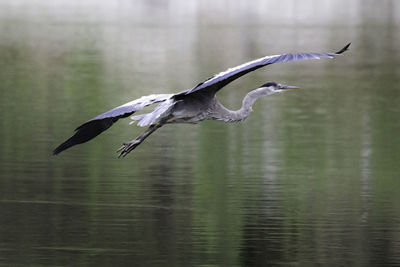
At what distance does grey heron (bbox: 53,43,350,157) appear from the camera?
33.2 feet

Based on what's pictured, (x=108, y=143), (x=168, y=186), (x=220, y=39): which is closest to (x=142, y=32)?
(x=220, y=39)

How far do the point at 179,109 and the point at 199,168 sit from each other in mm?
3290

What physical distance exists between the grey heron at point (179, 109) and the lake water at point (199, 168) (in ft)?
3.02

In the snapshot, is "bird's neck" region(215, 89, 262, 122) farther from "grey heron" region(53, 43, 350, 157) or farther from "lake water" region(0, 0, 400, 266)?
"lake water" region(0, 0, 400, 266)

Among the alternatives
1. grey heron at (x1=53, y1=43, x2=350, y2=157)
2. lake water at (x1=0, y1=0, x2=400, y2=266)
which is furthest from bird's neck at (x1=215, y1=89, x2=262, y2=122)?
lake water at (x1=0, y1=0, x2=400, y2=266)

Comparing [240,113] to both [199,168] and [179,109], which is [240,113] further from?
[199,168]

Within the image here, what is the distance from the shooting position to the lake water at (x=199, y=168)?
1021 cm

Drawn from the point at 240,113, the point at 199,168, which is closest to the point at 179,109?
the point at 240,113

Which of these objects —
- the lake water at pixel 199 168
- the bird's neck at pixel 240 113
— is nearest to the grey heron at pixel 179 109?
the bird's neck at pixel 240 113

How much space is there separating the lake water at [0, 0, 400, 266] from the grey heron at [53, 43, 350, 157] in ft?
3.02

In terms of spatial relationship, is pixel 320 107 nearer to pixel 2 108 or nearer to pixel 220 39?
pixel 2 108

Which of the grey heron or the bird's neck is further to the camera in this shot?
the bird's neck

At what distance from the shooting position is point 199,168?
577 inches

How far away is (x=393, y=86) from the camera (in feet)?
90.6
